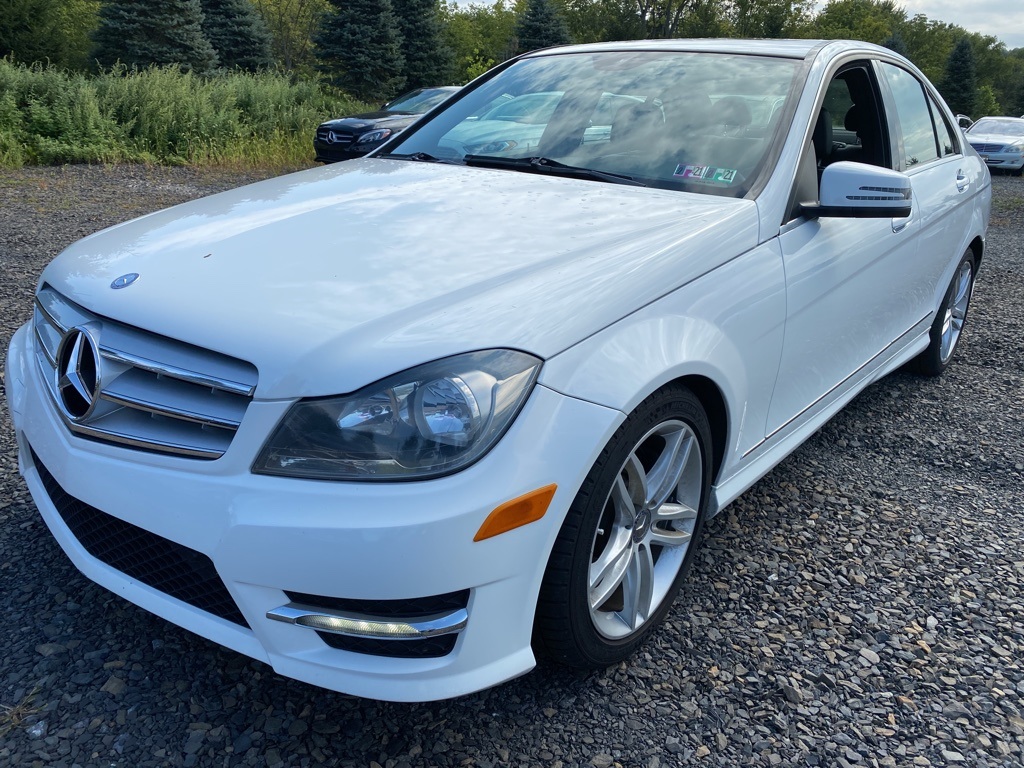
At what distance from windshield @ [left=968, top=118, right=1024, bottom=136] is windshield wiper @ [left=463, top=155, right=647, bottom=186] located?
68.7 feet

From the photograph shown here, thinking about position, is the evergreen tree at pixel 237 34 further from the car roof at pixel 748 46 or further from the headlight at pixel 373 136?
the car roof at pixel 748 46

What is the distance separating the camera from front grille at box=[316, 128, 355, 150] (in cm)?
1297

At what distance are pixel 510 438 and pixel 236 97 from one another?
A: 633 inches

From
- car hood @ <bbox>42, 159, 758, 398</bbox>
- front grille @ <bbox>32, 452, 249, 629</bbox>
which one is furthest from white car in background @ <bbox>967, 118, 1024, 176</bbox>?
front grille @ <bbox>32, 452, 249, 629</bbox>

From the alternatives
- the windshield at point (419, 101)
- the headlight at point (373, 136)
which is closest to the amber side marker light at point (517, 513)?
the headlight at point (373, 136)

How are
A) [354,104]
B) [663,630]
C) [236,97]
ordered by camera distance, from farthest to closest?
[354,104] < [236,97] < [663,630]

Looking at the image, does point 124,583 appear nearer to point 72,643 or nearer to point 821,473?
point 72,643

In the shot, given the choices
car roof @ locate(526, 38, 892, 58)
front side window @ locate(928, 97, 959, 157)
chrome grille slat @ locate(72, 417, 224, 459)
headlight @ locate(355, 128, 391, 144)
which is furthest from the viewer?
headlight @ locate(355, 128, 391, 144)

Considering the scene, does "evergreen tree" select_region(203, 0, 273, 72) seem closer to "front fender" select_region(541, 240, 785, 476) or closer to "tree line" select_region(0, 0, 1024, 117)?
"tree line" select_region(0, 0, 1024, 117)

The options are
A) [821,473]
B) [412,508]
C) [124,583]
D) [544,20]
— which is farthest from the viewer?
[544,20]

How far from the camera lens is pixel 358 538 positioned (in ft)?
5.11

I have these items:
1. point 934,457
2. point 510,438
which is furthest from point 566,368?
point 934,457

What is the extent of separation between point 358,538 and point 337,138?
1250 cm

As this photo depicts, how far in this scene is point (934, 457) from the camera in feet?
11.7
